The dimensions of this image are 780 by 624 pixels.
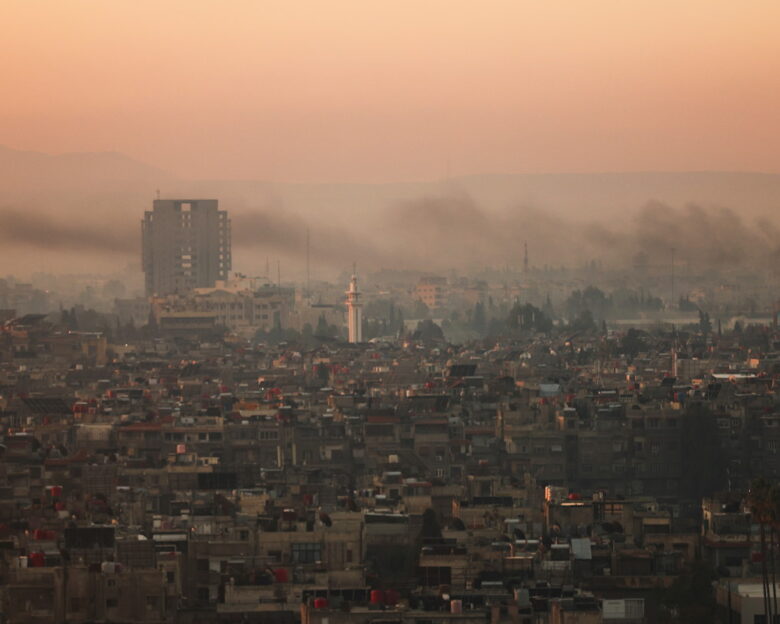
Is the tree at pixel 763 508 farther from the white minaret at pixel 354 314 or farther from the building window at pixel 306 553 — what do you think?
the white minaret at pixel 354 314

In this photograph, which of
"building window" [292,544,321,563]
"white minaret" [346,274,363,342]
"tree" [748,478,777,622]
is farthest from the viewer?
"white minaret" [346,274,363,342]

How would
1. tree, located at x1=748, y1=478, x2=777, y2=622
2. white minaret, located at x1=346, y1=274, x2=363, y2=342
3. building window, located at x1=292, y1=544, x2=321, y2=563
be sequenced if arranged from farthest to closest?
white minaret, located at x1=346, y1=274, x2=363, y2=342
building window, located at x1=292, y1=544, x2=321, y2=563
tree, located at x1=748, y1=478, x2=777, y2=622

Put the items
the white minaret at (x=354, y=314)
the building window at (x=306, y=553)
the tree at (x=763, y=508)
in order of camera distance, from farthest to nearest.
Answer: the white minaret at (x=354, y=314) < the building window at (x=306, y=553) < the tree at (x=763, y=508)

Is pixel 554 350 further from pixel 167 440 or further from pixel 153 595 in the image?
pixel 153 595

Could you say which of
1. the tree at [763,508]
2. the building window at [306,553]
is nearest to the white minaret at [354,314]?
the building window at [306,553]

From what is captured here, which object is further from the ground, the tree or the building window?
the tree

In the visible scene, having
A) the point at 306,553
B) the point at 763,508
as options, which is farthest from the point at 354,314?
the point at 763,508

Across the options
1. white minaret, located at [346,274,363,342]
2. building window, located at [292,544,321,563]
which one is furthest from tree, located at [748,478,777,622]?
white minaret, located at [346,274,363,342]

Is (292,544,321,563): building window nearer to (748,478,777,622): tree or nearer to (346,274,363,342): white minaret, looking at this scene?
(748,478,777,622): tree
